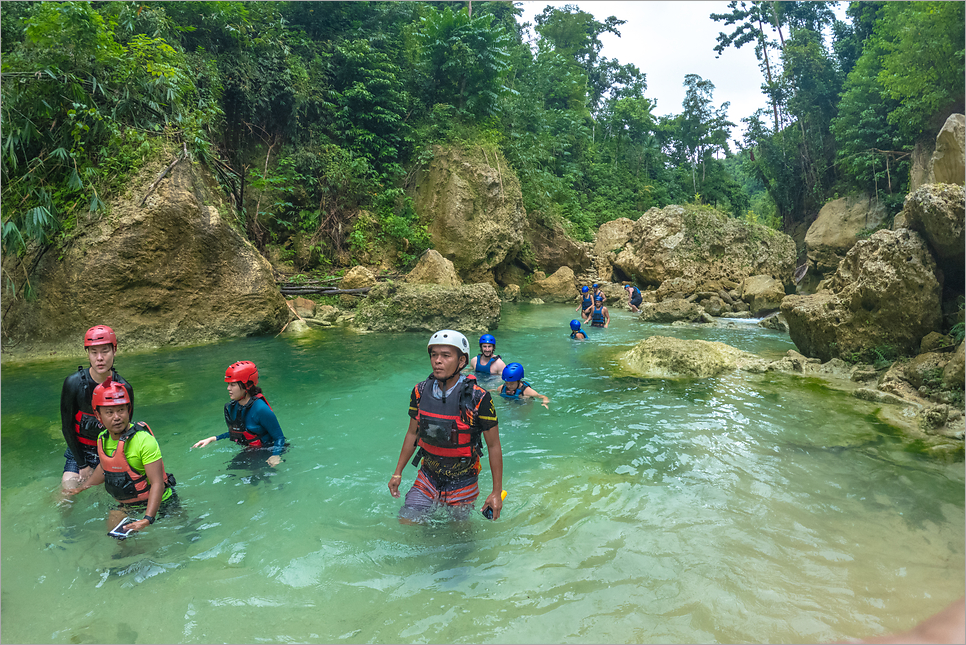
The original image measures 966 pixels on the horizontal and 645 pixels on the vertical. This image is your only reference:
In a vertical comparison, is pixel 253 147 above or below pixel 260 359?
above

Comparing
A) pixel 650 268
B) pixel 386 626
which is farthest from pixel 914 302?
pixel 650 268

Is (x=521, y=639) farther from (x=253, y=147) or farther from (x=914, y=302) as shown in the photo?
(x=253, y=147)

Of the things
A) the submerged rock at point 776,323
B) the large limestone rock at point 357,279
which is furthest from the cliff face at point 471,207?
the submerged rock at point 776,323

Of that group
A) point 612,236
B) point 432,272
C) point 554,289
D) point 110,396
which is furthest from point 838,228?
point 110,396

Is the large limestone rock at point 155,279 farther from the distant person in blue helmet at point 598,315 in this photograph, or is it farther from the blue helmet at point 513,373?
the distant person in blue helmet at point 598,315

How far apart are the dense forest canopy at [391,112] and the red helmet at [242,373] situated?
8218 millimetres

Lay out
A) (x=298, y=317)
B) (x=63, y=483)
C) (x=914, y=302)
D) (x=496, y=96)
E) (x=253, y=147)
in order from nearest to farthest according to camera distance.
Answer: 1. (x=63, y=483)
2. (x=914, y=302)
3. (x=298, y=317)
4. (x=253, y=147)
5. (x=496, y=96)

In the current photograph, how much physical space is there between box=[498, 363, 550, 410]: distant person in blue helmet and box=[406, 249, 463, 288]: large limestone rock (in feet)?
30.0

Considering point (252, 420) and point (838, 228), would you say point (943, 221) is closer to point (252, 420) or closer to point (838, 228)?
point (252, 420)

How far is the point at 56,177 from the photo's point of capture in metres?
10.2

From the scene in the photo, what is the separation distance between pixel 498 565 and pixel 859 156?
2676 centimetres

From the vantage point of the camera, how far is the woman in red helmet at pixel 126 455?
3139 mm

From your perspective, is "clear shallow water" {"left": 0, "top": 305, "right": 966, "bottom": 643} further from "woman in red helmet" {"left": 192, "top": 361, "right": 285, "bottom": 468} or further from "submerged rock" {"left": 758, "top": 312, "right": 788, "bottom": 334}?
"submerged rock" {"left": 758, "top": 312, "right": 788, "bottom": 334}

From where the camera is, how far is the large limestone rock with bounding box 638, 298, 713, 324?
56.1 feet
